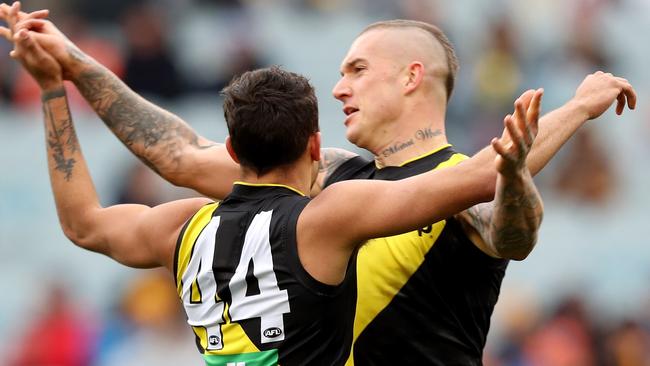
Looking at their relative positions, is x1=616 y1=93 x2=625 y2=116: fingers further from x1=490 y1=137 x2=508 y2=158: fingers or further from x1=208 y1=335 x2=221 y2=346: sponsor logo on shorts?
x1=208 y1=335 x2=221 y2=346: sponsor logo on shorts

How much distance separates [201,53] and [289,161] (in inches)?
338

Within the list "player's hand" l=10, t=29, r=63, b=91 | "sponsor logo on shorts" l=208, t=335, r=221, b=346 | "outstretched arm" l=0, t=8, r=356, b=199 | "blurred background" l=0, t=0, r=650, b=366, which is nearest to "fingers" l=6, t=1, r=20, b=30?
"player's hand" l=10, t=29, r=63, b=91

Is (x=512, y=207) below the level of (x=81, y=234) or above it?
above

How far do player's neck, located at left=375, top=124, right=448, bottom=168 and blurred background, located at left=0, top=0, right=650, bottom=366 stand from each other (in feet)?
19.6

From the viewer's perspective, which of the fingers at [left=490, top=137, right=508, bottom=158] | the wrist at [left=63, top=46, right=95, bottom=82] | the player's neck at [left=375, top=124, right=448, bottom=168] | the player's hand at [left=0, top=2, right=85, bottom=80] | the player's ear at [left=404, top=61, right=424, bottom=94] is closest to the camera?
the fingers at [left=490, top=137, right=508, bottom=158]

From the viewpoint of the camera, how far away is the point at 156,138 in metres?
5.60

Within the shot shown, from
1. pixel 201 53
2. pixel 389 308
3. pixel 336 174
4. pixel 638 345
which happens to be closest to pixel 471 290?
pixel 389 308

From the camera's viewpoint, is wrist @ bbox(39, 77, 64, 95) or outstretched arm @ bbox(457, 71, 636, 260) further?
wrist @ bbox(39, 77, 64, 95)

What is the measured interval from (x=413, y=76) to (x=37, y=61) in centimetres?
→ 178

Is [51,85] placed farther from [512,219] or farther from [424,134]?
[512,219]

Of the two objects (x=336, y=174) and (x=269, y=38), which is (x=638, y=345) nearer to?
(x=269, y=38)

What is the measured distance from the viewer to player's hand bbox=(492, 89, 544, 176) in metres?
4.14

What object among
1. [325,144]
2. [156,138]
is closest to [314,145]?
[156,138]

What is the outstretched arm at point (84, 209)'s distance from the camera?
471 cm
